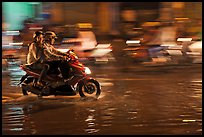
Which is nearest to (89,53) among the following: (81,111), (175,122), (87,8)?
(87,8)

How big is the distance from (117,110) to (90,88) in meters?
1.44

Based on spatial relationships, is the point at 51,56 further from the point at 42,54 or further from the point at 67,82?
the point at 67,82

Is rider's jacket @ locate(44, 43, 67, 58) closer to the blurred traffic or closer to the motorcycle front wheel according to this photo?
the motorcycle front wheel

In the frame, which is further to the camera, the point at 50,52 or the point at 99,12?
the point at 99,12

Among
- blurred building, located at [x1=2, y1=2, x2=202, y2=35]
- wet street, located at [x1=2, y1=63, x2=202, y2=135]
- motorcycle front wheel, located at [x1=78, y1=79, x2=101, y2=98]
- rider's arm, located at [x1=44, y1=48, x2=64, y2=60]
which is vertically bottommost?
wet street, located at [x1=2, y1=63, x2=202, y2=135]

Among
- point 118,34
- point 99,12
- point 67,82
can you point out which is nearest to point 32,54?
point 67,82

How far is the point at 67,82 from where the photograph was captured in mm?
9844

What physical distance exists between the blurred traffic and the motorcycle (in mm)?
5659

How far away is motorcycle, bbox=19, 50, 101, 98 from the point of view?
9844mm

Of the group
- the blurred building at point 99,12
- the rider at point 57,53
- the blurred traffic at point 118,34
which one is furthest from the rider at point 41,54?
the blurred building at point 99,12

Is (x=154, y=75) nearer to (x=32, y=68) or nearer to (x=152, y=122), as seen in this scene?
(x=32, y=68)

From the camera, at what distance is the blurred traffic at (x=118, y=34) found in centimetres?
1698

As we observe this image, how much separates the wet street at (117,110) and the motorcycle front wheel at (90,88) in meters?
0.15

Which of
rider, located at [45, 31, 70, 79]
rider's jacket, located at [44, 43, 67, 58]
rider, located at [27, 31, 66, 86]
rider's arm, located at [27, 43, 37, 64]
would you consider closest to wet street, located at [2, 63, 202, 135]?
rider, located at [45, 31, 70, 79]
